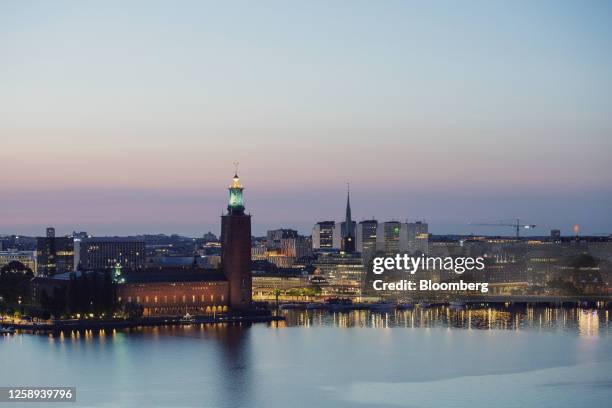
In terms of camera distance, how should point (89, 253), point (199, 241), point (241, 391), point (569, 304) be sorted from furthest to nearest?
point (199, 241)
point (89, 253)
point (569, 304)
point (241, 391)

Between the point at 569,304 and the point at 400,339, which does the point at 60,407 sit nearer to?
the point at 400,339

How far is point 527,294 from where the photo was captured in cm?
5334

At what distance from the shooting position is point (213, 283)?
123 ft

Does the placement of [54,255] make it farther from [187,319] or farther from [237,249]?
[187,319]

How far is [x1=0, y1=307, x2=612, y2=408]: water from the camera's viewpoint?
21.9 m

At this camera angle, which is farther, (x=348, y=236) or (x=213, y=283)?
(x=348, y=236)

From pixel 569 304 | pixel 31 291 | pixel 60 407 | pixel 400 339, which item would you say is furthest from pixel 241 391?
pixel 569 304

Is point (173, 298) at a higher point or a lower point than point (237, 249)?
lower

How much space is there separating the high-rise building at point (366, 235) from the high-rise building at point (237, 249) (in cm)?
3157

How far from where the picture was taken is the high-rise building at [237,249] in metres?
37.3

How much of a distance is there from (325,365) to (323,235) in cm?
5180

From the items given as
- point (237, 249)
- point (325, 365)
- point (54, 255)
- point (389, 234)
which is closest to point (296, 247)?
point (389, 234)

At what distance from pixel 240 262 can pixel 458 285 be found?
15932 millimetres

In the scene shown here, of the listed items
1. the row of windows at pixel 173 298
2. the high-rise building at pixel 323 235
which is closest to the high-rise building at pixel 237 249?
the row of windows at pixel 173 298
